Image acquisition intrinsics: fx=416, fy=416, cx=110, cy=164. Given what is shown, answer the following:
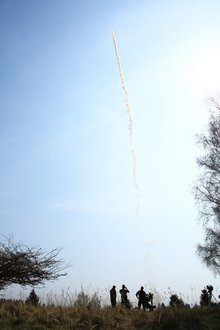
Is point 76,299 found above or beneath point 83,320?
above

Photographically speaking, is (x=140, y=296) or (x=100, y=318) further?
(x=140, y=296)

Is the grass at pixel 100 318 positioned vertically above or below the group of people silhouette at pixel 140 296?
below

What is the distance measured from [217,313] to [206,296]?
→ 809 cm

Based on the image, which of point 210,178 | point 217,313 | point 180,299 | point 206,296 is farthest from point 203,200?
point 217,313

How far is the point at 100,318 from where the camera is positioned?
36.1 ft

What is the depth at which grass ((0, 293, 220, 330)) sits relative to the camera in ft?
34.7

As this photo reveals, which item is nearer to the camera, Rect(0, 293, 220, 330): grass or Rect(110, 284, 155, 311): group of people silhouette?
Rect(0, 293, 220, 330): grass

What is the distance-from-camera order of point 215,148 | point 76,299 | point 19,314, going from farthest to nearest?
point 215,148 → point 76,299 → point 19,314

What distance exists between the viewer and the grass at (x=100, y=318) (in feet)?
34.7

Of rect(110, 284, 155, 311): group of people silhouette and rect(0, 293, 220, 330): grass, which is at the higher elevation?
rect(110, 284, 155, 311): group of people silhouette

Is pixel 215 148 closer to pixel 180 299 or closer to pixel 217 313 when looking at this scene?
pixel 180 299

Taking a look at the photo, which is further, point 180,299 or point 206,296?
point 206,296

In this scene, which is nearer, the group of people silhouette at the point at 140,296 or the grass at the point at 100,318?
the grass at the point at 100,318

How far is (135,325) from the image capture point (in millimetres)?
11109
